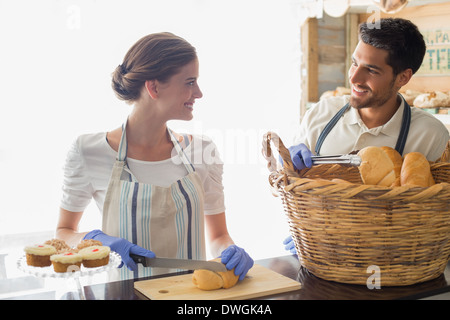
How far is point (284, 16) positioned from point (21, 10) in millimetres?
1762

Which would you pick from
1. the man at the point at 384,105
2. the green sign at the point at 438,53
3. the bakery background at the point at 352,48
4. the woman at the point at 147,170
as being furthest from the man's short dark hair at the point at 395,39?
the green sign at the point at 438,53

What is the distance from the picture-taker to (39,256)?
3.81 feet

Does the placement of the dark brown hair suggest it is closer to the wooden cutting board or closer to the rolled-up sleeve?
the rolled-up sleeve

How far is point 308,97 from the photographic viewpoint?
3.53 meters

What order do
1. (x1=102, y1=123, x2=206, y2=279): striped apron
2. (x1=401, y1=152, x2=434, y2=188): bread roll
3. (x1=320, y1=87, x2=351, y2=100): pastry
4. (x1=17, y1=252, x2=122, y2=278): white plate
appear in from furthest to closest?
(x1=320, y1=87, x2=351, y2=100): pastry, (x1=102, y1=123, x2=206, y2=279): striped apron, (x1=401, y1=152, x2=434, y2=188): bread roll, (x1=17, y1=252, x2=122, y2=278): white plate

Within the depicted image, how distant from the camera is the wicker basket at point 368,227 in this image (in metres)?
1.13

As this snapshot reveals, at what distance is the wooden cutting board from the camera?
1.18 metres

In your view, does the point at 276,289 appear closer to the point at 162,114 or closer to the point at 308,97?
the point at 162,114

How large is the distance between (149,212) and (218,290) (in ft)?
1.71

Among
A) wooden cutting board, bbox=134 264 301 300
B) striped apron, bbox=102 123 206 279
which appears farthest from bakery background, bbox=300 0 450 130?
wooden cutting board, bbox=134 264 301 300

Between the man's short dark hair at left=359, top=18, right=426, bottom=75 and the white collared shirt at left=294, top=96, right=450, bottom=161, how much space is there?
0.55 feet

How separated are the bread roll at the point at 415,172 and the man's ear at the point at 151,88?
0.84 meters

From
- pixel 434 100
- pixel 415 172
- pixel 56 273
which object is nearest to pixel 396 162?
pixel 415 172
